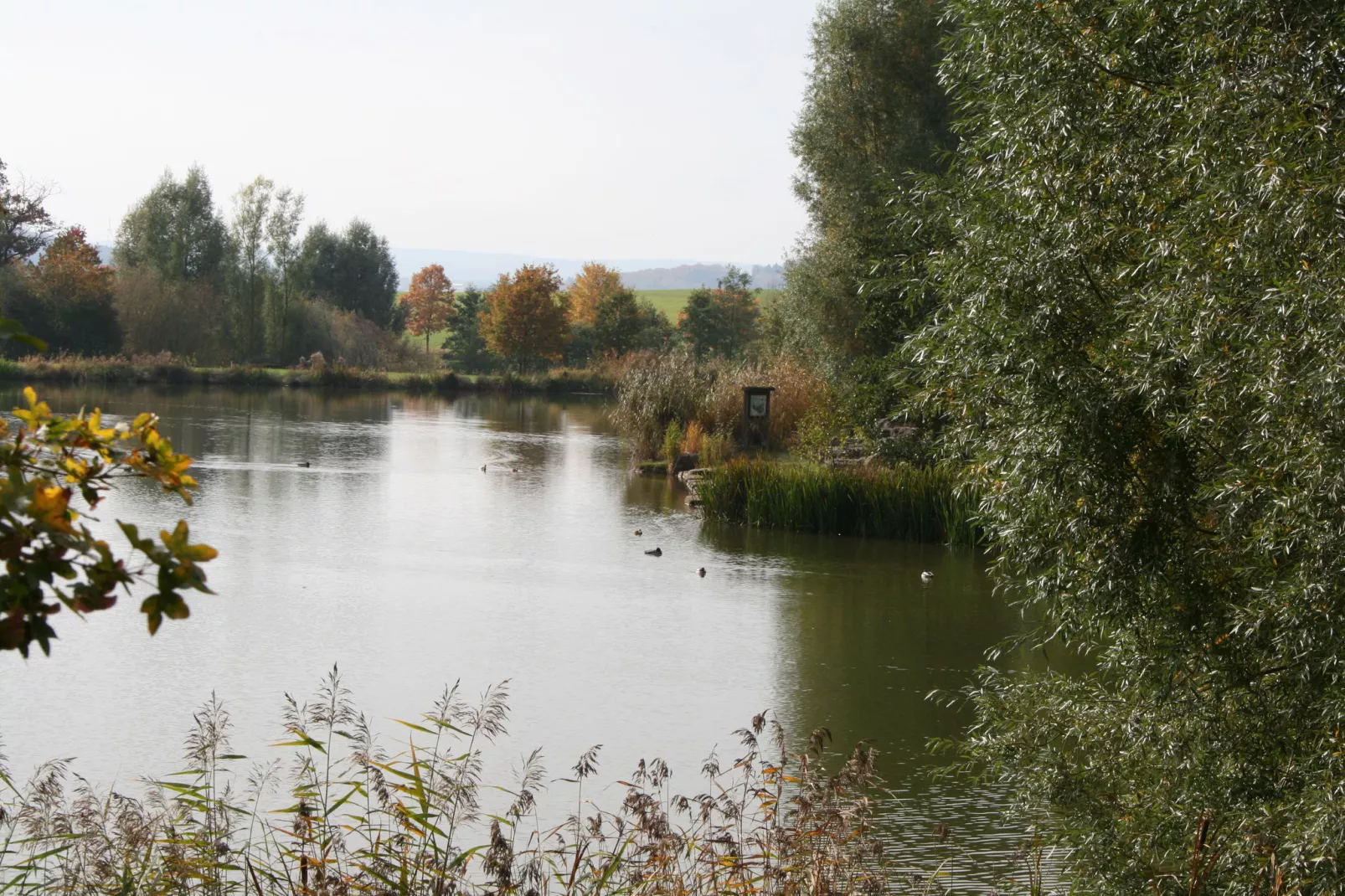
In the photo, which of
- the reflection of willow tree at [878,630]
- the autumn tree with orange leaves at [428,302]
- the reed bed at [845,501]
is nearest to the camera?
the reflection of willow tree at [878,630]

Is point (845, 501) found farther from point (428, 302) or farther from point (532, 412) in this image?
point (428, 302)

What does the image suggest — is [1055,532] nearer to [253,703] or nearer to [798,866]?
[798,866]

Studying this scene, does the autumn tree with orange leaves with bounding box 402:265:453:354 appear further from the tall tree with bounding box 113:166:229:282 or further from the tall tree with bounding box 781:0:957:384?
the tall tree with bounding box 781:0:957:384

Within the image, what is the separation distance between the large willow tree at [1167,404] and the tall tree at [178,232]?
4682cm

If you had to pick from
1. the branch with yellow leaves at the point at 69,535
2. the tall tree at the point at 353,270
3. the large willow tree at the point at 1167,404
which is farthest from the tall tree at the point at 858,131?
the tall tree at the point at 353,270

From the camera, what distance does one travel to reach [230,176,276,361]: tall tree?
47188 mm

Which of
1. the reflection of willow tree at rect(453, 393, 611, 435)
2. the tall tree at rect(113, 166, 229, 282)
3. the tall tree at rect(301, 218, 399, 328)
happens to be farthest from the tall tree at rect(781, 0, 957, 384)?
the tall tree at rect(301, 218, 399, 328)

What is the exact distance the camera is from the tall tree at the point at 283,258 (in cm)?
4731

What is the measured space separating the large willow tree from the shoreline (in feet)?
120

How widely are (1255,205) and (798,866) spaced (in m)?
2.98

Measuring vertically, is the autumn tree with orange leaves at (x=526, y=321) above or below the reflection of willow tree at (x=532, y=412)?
above

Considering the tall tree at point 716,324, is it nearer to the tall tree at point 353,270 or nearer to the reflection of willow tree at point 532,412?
the reflection of willow tree at point 532,412

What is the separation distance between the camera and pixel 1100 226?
5738 millimetres

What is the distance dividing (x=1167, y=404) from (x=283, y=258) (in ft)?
153
